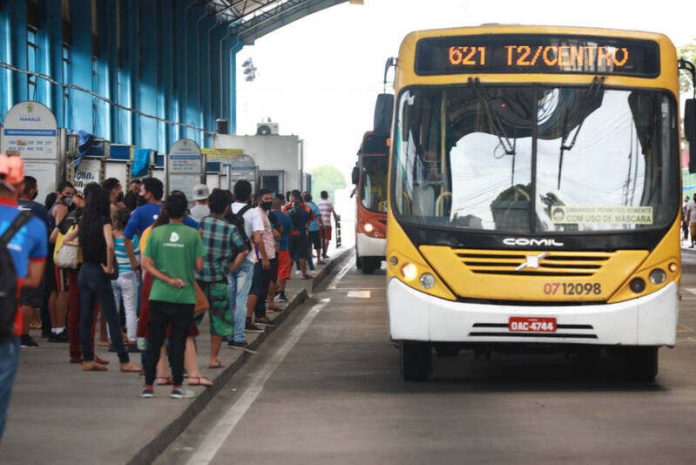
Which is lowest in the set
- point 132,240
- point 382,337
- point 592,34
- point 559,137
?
point 382,337

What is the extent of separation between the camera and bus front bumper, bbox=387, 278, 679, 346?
12680mm

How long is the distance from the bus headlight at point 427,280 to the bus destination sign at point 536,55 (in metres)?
1.76

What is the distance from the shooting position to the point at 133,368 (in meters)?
13.7

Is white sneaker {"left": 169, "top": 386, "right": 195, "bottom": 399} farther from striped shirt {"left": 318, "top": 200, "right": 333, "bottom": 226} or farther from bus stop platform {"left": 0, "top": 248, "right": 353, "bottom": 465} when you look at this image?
striped shirt {"left": 318, "top": 200, "right": 333, "bottom": 226}

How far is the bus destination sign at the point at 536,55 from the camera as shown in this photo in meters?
13.3

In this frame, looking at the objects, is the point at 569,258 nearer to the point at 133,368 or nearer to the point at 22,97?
the point at 133,368

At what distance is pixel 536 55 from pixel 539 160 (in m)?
0.95

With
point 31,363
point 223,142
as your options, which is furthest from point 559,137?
point 223,142

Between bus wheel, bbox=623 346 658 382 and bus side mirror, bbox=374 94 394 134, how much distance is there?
274 cm

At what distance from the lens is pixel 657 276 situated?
1282 centimetres

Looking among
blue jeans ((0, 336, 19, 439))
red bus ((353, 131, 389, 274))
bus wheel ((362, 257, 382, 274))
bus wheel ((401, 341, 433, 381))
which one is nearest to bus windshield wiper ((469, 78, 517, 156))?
bus wheel ((401, 341, 433, 381))

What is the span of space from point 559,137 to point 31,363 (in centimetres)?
529

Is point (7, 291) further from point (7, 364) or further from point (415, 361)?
point (415, 361)

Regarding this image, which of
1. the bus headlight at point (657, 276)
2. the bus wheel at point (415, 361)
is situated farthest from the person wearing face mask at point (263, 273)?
the bus headlight at point (657, 276)
